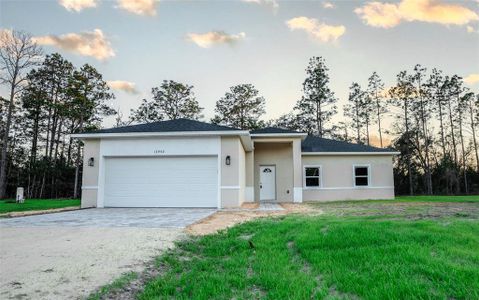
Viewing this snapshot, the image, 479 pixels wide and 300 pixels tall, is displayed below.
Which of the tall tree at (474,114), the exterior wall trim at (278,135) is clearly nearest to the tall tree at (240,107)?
the exterior wall trim at (278,135)

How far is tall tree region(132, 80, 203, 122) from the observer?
3014cm

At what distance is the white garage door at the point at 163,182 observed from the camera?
1230 centimetres

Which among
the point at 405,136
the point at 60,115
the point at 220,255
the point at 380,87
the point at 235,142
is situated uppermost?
the point at 380,87

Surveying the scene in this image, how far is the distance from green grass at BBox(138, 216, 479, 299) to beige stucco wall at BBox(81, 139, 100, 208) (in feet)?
28.6

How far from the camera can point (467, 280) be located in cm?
295

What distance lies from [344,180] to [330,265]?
14397 mm

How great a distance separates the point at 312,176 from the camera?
1734 centimetres

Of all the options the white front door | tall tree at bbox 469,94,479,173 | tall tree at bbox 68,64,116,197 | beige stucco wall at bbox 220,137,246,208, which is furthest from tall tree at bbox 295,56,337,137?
beige stucco wall at bbox 220,137,246,208

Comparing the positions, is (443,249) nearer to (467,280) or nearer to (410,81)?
(467,280)

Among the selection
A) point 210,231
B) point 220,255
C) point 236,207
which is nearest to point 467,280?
point 220,255

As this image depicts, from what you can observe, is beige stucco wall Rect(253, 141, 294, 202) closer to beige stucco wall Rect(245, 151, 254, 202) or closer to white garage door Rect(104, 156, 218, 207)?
beige stucco wall Rect(245, 151, 254, 202)

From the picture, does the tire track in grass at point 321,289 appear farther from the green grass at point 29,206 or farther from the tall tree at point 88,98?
the tall tree at point 88,98

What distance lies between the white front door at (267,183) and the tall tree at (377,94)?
54.9 feet

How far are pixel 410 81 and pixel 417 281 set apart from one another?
91.8ft
